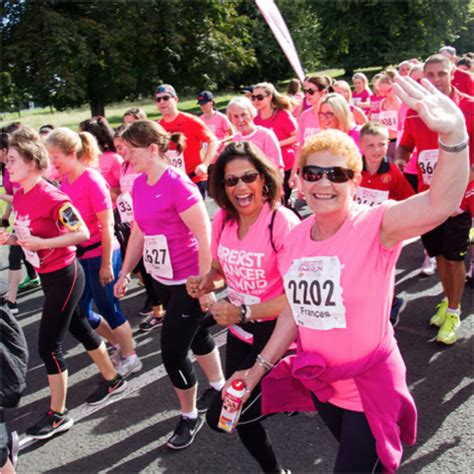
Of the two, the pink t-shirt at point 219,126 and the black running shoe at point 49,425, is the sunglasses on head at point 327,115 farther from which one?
the pink t-shirt at point 219,126

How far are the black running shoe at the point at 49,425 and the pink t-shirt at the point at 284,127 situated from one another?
4.31m

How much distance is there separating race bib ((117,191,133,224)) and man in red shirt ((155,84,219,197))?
112 centimetres

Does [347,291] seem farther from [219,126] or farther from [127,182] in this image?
A: [219,126]

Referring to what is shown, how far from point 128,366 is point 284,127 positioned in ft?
12.4

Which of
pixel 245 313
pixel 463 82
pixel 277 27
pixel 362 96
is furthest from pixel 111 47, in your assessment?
pixel 245 313

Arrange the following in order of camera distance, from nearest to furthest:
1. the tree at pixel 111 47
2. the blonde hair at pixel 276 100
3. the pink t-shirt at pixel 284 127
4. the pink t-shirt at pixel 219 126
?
the blonde hair at pixel 276 100
the pink t-shirt at pixel 284 127
the pink t-shirt at pixel 219 126
the tree at pixel 111 47

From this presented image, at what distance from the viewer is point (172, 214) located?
3.35 meters

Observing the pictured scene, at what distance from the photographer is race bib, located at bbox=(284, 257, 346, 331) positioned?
2.10 metres

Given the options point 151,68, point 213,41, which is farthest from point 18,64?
point 213,41

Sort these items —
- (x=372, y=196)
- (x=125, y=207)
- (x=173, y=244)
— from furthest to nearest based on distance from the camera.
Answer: (x=125, y=207) < (x=372, y=196) < (x=173, y=244)

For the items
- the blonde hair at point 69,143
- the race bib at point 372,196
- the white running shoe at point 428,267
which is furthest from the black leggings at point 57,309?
the white running shoe at point 428,267

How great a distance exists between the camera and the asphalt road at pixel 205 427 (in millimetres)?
3219

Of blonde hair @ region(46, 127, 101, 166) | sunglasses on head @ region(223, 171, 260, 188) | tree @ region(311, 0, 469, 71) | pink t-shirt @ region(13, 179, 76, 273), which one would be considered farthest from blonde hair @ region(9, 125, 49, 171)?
tree @ region(311, 0, 469, 71)

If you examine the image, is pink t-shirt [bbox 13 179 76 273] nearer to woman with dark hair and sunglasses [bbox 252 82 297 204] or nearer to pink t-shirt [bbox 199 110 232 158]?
woman with dark hair and sunglasses [bbox 252 82 297 204]
